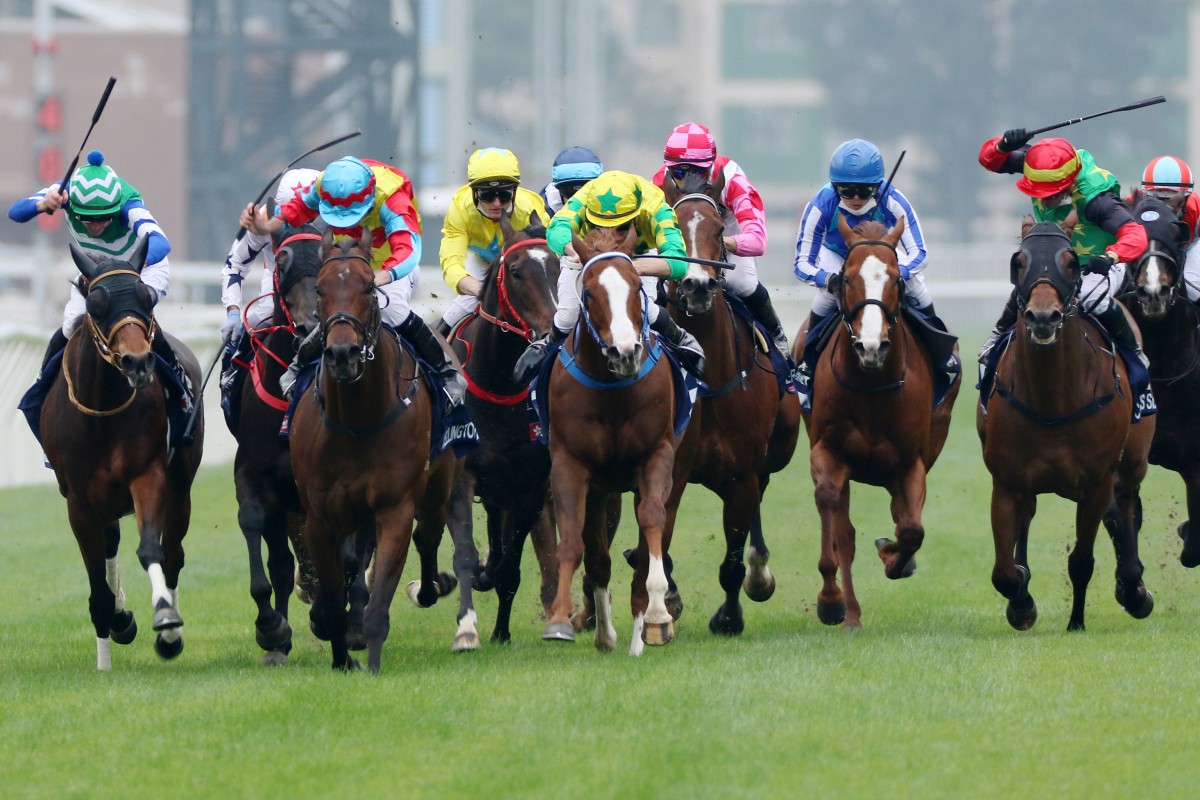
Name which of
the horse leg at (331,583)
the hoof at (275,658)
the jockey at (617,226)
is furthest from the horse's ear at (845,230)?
the hoof at (275,658)

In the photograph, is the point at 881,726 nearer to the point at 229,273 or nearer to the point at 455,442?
the point at 455,442

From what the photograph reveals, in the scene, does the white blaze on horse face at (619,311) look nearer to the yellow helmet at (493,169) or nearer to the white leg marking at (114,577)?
the yellow helmet at (493,169)

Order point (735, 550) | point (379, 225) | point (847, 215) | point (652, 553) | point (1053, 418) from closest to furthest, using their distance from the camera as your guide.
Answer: point (652, 553), point (379, 225), point (1053, 418), point (735, 550), point (847, 215)

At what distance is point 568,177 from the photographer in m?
11.6

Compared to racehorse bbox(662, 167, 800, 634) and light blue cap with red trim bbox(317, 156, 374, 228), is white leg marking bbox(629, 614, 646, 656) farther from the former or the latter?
light blue cap with red trim bbox(317, 156, 374, 228)

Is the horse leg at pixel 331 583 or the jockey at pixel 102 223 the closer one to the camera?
the horse leg at pixel 331 583

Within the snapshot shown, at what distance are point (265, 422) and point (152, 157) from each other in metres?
43.0

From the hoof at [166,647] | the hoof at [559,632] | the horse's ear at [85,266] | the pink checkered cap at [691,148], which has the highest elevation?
the pink checkered cap at [691,148]

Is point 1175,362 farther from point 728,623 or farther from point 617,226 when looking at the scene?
point 617,226

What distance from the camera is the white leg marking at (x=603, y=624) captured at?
31.6ft

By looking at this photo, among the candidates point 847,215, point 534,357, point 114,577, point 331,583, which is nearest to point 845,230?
point 847,215

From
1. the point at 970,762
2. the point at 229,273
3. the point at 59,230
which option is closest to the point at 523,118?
the point at 59,230

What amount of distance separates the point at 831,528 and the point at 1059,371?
1396mm

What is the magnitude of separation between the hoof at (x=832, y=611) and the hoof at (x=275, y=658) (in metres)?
2.58
